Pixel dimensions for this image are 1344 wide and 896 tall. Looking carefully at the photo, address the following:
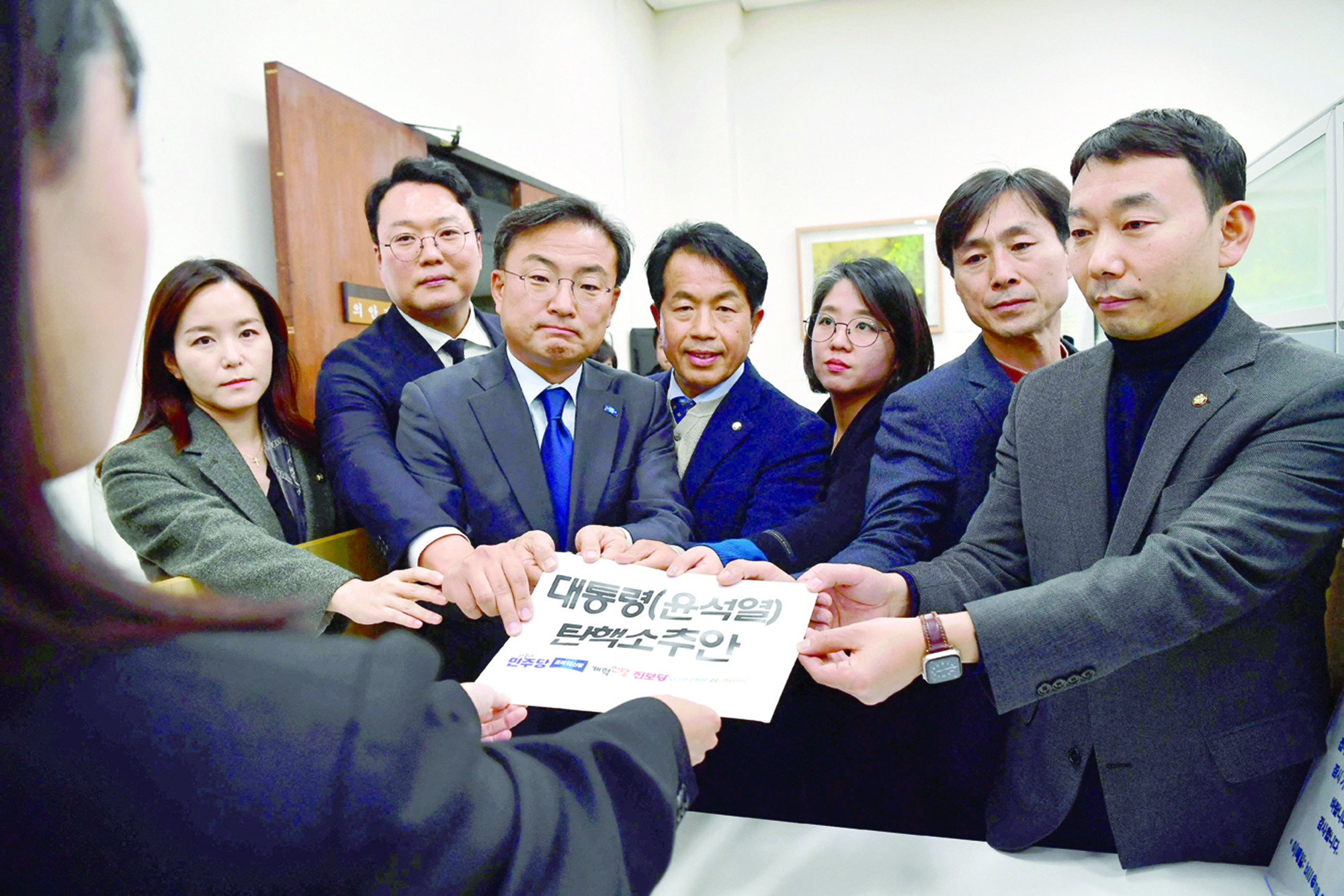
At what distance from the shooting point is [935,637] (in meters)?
0.96

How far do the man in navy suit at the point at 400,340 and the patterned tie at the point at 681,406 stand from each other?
62 cm

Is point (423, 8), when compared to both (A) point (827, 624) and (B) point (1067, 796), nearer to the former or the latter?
(A) point (827, 624)

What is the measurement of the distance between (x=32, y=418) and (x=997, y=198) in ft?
5.70

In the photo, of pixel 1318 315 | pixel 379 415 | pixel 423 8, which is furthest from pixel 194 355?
pixel 1318 315

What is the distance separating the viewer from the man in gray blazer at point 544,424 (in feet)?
4.99

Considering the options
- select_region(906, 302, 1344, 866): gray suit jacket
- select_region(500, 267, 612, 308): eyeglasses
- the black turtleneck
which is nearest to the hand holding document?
select_region(906, 302, 1344, 866): gray suit jacket

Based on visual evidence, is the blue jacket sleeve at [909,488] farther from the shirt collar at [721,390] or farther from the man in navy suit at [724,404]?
the shirt collar at [721,390]

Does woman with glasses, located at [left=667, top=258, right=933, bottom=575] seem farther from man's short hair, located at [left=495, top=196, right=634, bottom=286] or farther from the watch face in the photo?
the watch face

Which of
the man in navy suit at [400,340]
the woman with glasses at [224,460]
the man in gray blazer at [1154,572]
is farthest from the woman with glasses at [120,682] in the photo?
the man in navy suit at [400,340]

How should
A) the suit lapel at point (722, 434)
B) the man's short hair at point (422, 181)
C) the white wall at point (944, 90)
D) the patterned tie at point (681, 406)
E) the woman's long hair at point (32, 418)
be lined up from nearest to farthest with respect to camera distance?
the woman's long hair at point (32, 418) < the suit lapel at point (722, 434) < the patterned tie at point (681, 406) < the man's short hair at point (422, 181) < the white wall at point (944, 90)

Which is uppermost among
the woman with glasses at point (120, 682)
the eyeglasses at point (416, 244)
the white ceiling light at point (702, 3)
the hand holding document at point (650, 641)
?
the white ceiling light at point (702, 3)

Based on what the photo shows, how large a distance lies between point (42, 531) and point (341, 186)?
8.41 feet

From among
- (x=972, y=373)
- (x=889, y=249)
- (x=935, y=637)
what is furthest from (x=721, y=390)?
(x=889, y=249)

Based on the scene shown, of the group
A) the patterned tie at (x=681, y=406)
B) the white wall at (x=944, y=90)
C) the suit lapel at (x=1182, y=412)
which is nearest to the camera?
the suit lapel at (x=1182, y=412)
